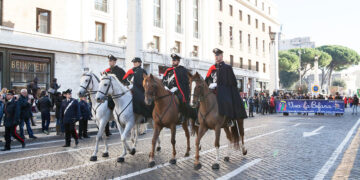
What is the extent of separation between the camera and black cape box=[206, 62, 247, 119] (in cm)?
708

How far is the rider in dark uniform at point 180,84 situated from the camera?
7684 mm

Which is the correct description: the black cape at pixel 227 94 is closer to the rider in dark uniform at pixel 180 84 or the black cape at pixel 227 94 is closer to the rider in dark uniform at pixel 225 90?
the rider in dark uniform at pixel 225 90

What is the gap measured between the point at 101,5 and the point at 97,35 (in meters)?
2.47

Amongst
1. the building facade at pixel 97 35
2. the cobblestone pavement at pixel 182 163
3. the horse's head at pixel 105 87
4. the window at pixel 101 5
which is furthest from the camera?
the window at pixel 101 5

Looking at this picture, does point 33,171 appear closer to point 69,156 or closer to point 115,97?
point 69,156

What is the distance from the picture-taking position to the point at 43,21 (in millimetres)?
21984

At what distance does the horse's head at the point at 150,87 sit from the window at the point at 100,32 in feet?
65.3

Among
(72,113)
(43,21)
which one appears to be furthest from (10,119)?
(43,21)

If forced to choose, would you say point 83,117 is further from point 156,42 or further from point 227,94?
point 156,42

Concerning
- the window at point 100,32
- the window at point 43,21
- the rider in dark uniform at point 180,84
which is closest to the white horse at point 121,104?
the rider in dark uniform at point 180,84

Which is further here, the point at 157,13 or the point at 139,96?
the point at 157,13

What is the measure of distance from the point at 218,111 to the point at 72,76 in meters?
18.5

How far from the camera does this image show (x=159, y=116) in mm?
7102

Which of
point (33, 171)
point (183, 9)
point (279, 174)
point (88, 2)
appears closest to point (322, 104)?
point (183, 9)
